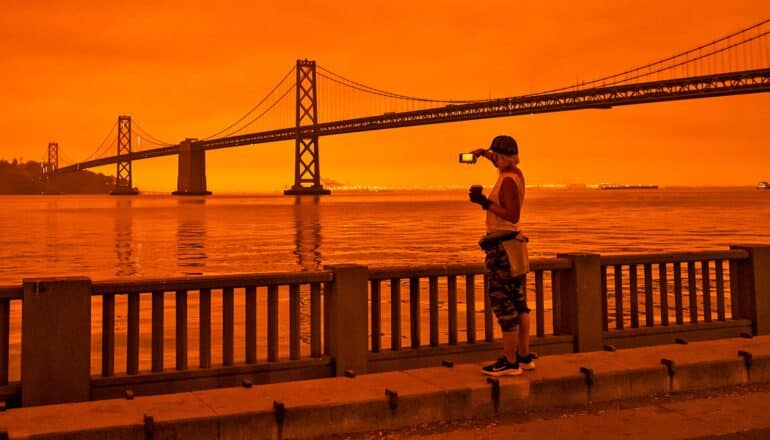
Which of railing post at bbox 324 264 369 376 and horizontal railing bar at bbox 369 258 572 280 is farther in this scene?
horizontal railing bar at bbox 369 258 572 280

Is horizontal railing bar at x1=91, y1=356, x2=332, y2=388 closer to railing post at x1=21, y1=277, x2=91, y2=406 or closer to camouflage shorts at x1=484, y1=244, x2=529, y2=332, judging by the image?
railing post at x1=21, y1=277, x2=91, y2=406

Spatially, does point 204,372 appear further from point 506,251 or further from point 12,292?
point 506,251

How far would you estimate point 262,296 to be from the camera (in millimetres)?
12250

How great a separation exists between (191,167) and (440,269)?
4876 inches

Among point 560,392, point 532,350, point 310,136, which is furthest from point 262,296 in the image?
point 310,136

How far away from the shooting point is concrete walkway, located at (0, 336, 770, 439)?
14.6 ft

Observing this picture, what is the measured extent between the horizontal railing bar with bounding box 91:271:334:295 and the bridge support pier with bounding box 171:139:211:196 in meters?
117

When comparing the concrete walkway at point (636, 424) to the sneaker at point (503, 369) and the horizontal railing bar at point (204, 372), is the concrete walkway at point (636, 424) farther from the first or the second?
the horizontal railing bar at point (204, 372)

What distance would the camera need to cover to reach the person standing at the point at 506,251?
17.4 feet

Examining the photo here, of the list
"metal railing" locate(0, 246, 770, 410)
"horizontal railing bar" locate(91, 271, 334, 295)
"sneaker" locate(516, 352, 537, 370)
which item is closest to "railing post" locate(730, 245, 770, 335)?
"metal railing" locate(0, 246, 770, 410)

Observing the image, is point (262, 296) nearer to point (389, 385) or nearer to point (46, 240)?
point (389, 385)

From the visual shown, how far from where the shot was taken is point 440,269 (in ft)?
20.2

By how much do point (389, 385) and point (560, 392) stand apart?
1.13 m

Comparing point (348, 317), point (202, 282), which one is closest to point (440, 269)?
point (348, 317)
